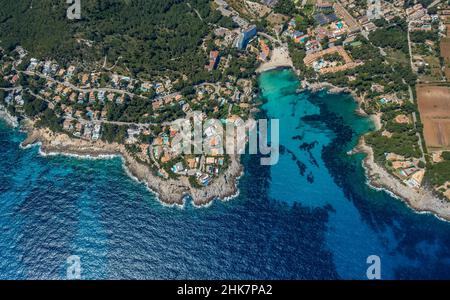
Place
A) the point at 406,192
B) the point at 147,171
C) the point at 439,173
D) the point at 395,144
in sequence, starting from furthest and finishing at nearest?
the point at 395,144, the point at 147,171, the point at 439,173, the point at 406,192

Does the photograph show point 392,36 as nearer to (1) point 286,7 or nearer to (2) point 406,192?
(1) point 286,7

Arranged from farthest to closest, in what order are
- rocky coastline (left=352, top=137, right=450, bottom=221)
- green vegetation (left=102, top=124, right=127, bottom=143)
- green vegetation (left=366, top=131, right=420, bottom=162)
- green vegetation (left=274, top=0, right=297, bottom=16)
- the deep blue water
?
green vegetation (left=274, top=0, right=297, bottom=16) → green vegetation (left=102, top=124, right=127, bottom=143) → green vegetation (left=366, top=131, right=420, bottom=162) → rocky coastline (left=352, top=137, right=450, bottom=221) → the deep blue water

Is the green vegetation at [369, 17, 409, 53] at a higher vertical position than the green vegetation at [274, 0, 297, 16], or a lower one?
lower

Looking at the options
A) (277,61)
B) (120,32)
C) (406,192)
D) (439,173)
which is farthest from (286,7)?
(406,192)

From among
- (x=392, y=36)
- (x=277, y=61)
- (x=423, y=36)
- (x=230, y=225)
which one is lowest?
(x=230, y=225)

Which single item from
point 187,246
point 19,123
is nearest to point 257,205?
point 187,246

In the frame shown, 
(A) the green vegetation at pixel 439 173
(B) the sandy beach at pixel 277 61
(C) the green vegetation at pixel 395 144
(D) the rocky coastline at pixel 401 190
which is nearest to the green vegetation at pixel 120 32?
(B) the sandy beach at pixel 277 61

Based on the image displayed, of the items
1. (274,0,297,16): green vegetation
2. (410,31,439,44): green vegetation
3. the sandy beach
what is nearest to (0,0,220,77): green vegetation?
the sandy beach

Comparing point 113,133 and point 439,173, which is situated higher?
point 113,133

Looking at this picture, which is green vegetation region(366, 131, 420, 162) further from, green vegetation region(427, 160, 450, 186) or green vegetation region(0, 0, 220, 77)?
green vegetation region(0, 0, 220, 77)
